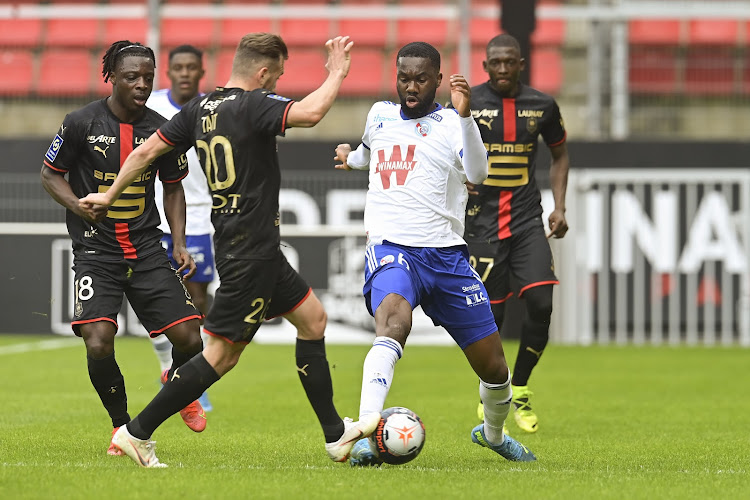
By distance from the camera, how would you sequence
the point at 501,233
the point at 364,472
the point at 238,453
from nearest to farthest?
1. the point at 364,472
2. the point at 238,453
3. the point at 501,233

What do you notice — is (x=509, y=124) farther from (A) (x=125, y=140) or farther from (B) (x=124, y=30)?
(B) (x=124, y=30)

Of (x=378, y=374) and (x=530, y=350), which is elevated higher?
(x=378, y=374)

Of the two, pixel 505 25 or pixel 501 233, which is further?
pixel 505 25

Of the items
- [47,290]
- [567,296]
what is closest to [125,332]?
[47,290]

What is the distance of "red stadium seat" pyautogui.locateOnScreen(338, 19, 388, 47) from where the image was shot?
19.1 metres

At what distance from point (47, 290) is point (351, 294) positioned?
406cm

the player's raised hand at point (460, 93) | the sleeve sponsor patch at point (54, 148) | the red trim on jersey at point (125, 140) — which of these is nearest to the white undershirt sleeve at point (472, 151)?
the player's raised hand at point (460, 93)

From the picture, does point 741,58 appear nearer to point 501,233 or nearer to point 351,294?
point 351,294

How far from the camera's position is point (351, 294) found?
15.8 m

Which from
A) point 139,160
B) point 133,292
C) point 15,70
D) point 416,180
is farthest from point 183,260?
point 15,70

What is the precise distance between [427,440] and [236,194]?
2216 millimetres

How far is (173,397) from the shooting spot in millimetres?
5684

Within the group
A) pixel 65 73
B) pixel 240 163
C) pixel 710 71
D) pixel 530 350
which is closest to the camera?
pixel 240 163

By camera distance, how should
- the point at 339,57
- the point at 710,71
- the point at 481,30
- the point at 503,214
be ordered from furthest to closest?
the point at 710,71
the point at 481,30
the point at 503,214
the point at 339,57
